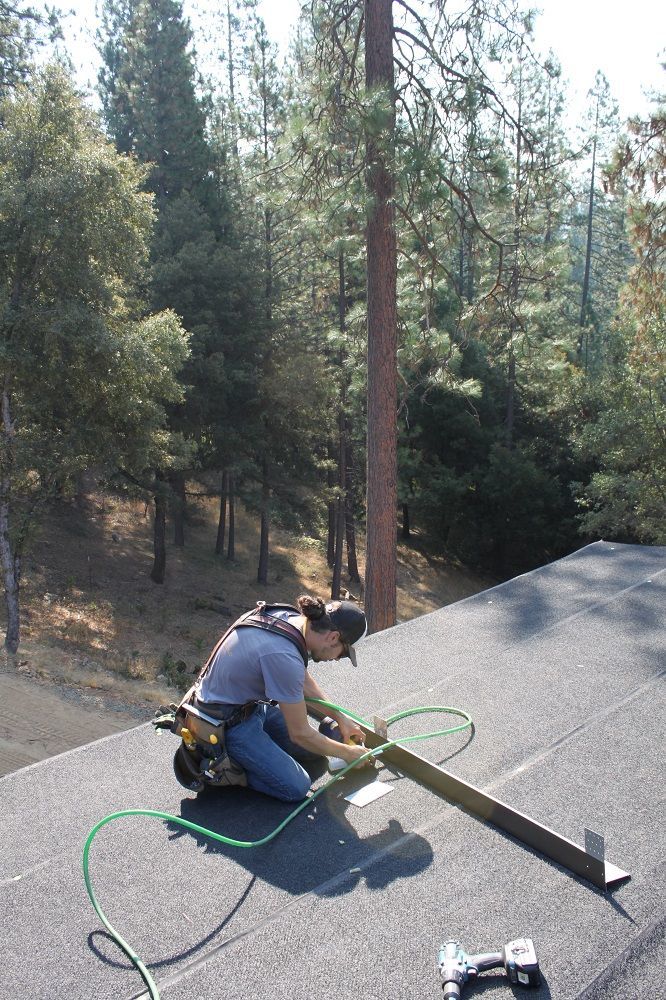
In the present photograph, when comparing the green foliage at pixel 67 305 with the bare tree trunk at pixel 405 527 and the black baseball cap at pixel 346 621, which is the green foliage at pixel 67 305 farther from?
the bare tree trunk at pixel 405 527

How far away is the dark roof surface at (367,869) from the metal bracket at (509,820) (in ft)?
0.13

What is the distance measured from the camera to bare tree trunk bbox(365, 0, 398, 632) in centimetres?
865

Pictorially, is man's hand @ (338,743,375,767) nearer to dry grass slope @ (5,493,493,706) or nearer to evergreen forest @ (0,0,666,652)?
evergreen forest @ (0,0,666,652)

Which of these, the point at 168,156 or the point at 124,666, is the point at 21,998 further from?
the point at 168,156

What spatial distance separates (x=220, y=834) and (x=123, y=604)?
13.8 metres

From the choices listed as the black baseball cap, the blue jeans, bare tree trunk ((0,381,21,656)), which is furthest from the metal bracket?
bare tree trunk ((0,381,21,656))

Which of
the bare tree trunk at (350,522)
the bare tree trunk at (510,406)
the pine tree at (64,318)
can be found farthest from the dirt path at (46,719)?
the bare tree trunk at (510,406)

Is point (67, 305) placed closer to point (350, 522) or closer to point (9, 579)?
point (9, 579)

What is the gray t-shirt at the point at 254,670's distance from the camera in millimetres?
3229

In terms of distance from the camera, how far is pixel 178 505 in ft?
59.6

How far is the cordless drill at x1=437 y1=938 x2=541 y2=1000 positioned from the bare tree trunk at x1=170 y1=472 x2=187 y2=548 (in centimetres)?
1480

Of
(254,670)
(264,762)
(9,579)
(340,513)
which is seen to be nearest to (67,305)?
(9,579)

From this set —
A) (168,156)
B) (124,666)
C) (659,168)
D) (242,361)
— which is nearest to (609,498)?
(659,168)

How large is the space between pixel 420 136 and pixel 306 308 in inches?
487
